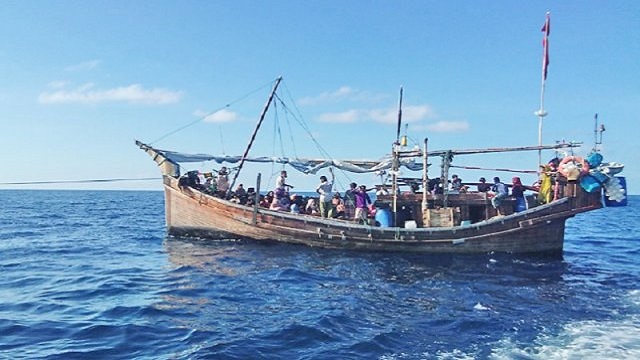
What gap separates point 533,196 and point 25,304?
1631 cm

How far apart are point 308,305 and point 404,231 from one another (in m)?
7.96

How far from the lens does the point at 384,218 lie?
18.6 metres

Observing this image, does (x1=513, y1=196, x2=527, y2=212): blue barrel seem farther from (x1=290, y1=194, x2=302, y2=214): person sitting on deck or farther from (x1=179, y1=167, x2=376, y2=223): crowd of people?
(x1=290, y1=194, x2=302, y2=214): person sitting on deck

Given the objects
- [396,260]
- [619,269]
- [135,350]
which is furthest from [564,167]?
[135,350]

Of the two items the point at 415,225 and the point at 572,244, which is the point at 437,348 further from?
the point at 572,244

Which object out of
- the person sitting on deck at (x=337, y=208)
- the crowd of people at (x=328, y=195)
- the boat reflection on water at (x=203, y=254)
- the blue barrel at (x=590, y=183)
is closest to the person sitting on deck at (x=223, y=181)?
the crowd of people at (x=328, y=195)

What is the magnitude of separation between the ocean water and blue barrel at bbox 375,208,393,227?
3.93ft

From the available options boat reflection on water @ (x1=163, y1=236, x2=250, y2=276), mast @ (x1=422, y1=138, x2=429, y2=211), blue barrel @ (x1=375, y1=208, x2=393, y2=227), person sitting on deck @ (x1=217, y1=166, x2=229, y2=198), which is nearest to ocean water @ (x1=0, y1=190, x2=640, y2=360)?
boat reflection on water @ (x1=163, y1=236, x2=250, y2=276)

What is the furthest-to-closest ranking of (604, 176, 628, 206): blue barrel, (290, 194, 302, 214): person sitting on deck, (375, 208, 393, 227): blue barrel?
(290, 194, 302, 214): person sitting on deck < (375, 208, 393, 227): blue barrel < (604, 176, 628, 206): blue barrel

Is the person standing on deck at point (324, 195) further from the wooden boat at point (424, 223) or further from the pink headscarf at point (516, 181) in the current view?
the pink headscarf at point (516, 181)

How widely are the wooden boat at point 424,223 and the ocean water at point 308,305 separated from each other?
0.52 metres

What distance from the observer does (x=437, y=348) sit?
8141 millimetres

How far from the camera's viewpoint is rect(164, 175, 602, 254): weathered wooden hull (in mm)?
17531

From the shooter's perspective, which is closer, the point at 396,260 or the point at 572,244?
the point at 396,260
